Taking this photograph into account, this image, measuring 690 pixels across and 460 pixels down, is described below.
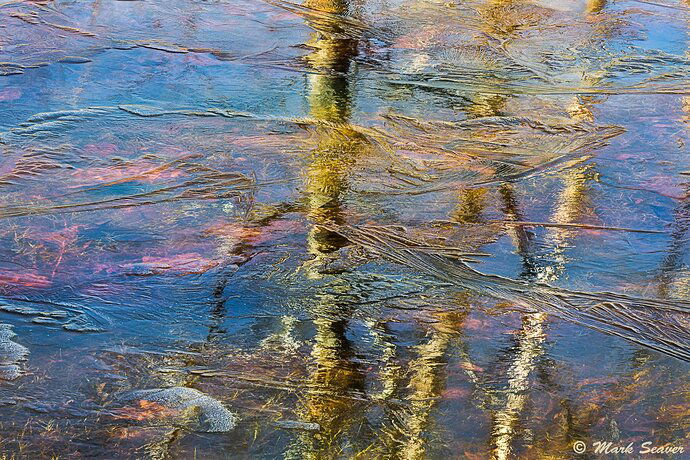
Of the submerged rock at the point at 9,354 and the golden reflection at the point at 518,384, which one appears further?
the submerged rock at the point at 9,354

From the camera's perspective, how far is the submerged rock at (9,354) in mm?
2338

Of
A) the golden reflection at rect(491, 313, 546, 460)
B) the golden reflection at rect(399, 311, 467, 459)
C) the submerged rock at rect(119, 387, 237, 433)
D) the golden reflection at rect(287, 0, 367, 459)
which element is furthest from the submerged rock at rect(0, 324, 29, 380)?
the golden reflection at rect(491, 313, 546, 460)

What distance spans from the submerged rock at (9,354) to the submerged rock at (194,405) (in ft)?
1.12

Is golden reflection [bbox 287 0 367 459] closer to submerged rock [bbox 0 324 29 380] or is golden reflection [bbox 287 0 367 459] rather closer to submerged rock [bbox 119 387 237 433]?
submerged rock [bbox 119 387 237 433]

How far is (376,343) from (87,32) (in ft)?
10.6

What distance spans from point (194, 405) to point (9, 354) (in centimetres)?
60

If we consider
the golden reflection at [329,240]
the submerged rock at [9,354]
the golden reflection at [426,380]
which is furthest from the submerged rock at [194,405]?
the golden reflection at [426,380]

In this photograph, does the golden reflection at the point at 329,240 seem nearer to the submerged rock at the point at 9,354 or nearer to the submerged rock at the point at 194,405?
the submerged rock at the point at 194,405

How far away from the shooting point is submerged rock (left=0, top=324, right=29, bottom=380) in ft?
7.67

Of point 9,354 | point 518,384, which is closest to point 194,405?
point 9,354

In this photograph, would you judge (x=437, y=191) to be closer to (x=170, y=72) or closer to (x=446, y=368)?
(x=446, y=368)

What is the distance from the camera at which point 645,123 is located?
4203mm

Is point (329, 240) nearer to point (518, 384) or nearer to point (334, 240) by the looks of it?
point (334, 240)

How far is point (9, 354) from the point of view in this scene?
2414 millimetres
